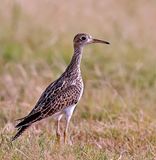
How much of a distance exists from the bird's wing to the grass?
187mm

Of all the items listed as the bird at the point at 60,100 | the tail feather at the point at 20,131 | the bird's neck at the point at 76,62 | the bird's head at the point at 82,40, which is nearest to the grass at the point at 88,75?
the tail feather at the point at 20,131

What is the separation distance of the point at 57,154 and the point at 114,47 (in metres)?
5.98

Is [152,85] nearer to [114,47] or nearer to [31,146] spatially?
[114,47]

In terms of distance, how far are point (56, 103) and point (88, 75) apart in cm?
347

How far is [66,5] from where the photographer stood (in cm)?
1491

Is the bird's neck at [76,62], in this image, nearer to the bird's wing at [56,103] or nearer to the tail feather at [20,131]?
the bird's wing at [56,103]

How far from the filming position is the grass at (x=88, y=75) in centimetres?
772

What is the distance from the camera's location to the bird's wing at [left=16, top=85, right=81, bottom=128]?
7.83 metres

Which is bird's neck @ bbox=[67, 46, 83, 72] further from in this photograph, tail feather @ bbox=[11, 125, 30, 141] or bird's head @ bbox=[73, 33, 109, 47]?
tail feather @ bbox=[11, 125, 30, 141]

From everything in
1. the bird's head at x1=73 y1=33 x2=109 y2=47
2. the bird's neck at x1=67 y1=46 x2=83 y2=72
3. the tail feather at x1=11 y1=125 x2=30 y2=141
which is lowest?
the tail feather at x1=11 y1=125 x2=30 y2=141

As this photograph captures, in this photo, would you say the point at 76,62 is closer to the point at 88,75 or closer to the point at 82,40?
the point at 82,40

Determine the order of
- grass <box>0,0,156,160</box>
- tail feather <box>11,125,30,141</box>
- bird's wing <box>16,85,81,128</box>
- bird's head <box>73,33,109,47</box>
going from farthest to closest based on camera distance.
Answer: bird's head <box>73,33,109,47</box> < bird's wing <box>16,85,81,128</box> < grass <box>0,0,156,160</box> < tail feather <box>11,125,30,141</box>

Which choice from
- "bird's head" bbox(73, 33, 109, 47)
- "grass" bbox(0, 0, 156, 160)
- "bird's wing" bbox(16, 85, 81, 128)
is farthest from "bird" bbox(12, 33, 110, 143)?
"bird's head" bbox(73, 33, 109, 47)

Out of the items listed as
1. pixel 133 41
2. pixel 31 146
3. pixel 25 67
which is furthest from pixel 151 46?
pixel 31 146
